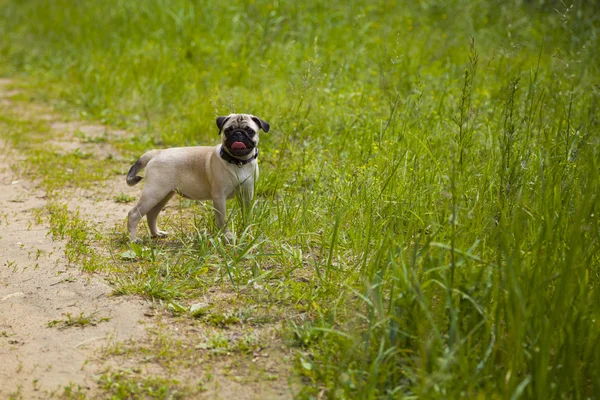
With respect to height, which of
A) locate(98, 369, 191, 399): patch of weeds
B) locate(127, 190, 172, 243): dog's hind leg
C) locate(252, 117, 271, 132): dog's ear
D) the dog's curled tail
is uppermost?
locate(252, 117, 271, 132): dog's ear

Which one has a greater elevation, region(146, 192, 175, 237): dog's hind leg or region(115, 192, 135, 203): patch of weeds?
region(146, 192, 175, 237): dog's hind leg

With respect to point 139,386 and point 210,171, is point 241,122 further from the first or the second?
point 139,386

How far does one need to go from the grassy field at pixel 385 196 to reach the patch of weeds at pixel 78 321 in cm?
35

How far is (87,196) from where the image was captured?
6062mm

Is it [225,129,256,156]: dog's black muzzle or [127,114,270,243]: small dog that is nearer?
[225,129,256,156]: dog's black muzzle

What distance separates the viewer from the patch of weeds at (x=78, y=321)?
3869mm

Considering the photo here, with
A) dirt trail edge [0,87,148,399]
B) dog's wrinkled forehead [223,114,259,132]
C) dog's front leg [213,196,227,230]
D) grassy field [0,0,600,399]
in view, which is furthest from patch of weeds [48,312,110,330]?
dog's wrinkled forehead [223,114,259,132]

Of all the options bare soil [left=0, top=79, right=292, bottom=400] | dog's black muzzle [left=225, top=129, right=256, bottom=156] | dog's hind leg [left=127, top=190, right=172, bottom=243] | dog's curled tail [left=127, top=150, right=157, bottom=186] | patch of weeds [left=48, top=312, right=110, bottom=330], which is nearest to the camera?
bare soil [left=0, top=79, right=292, bottom=400]

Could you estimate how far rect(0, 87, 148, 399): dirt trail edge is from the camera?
134 inches

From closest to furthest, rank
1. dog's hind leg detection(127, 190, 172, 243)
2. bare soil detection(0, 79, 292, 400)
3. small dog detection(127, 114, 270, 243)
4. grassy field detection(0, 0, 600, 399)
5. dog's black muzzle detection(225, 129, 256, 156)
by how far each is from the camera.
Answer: grassy field detection(0, 0, 600, 399) < bare soil detection(0, 79, 292, 400) < dog's black muzzle detection(225, 129, 256, 156) < small dog detection(127, 114, 270, 243) < dog's hind leg detection(127, 190, 172, 243)

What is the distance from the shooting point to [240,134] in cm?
472

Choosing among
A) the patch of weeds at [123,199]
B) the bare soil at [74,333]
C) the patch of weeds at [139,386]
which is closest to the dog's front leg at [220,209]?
the bare soil at [74,333]

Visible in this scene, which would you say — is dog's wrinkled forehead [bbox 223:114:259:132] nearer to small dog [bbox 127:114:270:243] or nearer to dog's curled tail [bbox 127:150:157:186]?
small dog [bbox 127:114:270:243]

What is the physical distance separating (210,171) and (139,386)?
1.93m
